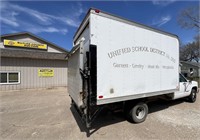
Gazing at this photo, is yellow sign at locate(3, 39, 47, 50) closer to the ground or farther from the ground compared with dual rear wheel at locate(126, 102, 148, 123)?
farther from the ground

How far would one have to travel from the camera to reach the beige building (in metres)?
10.6

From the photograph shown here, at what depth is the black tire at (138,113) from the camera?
4.20 metres

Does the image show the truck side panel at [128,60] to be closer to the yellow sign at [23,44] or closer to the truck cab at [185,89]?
the truck cab at [185,89]

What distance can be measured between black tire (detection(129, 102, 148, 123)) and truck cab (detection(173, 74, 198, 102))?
7.38 ft

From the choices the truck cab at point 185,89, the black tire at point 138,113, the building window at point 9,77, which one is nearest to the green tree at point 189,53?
the truck cab at point 185,89

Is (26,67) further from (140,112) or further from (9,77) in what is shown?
(140,112)

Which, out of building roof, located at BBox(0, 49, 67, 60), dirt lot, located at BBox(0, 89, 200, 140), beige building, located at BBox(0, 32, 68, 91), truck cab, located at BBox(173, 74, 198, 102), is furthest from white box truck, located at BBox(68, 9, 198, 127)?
building roof, located at BBox(0, 49, 67, 60)

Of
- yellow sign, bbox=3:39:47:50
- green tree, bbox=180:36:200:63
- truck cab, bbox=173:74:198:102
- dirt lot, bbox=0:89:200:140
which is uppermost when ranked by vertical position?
green tree, bbox=180:36:200:63

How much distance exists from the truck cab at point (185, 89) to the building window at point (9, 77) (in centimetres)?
1209

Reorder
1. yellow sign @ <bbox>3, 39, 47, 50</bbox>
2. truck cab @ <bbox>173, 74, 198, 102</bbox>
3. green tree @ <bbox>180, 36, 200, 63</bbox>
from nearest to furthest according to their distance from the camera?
truck cab @ <bbox>173, 74, 198, 102</bbox> < yellow sign @ <bbox>3, 39, 47, 50</bbox> < green tree @ <bbox>180, 36, 200, 63</bbox>

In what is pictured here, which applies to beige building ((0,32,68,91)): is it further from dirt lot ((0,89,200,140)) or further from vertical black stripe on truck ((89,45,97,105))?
vertical black stripe on truck ((89,45,97,105))

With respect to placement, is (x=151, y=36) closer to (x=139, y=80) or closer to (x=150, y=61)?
(x=150, y=61)

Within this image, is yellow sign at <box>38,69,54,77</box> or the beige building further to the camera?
yellow sign at <box>38,69,54,77</box>

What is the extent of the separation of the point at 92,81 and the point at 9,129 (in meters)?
3.16
